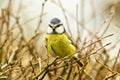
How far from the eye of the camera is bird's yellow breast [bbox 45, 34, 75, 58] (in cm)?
366

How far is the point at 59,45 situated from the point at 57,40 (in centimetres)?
5

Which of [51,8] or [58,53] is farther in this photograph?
[51,8]

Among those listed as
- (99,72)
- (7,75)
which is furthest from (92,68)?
(7,75)

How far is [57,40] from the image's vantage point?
3695 millimetres

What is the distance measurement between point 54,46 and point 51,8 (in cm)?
267

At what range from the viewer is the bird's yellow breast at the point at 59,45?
3662mm

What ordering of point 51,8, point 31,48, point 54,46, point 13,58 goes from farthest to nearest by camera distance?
point 51,8 → point 54,46 → point 31,48 → point 13,58

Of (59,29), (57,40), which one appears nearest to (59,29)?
(59,29)

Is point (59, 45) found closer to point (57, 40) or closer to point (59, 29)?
point (57, 40)

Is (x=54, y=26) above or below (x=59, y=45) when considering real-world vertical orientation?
above

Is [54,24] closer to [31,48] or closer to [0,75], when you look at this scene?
[31,48]

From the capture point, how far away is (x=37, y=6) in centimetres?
640

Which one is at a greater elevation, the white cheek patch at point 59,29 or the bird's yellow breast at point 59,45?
the white cheek patch at point 59,29

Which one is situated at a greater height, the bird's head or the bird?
the bird's head
